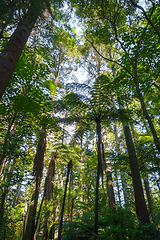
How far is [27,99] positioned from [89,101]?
75.7 inches

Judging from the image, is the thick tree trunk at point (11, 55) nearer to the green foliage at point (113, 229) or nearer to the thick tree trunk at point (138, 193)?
the green foliage at point (113, 229)

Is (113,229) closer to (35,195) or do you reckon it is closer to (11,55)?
(35,195)

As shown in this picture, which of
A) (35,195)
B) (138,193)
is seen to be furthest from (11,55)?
(138,193)

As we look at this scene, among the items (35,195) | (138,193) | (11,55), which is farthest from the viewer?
(35,195)

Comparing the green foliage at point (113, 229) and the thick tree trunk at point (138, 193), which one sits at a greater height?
the thick tree trunk at point (138, 193)

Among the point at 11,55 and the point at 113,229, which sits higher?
the point at 11,55

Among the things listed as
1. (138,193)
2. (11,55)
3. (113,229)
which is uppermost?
(11,55)

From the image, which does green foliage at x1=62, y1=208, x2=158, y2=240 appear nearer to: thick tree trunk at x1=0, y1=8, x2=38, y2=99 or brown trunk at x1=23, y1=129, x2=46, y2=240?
brown trunk at x1=23, y1=129, x2=46, y2=240

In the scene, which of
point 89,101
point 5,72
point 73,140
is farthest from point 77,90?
point 5,72

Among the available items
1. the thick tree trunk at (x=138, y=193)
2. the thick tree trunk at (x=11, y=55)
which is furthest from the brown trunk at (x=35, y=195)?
the thick tree trunk at (x=138, y=193)

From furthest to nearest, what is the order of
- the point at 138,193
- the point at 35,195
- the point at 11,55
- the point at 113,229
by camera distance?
the point at 35,195 < the point at 138,193 < the point at 11,55 < the point at 113,229

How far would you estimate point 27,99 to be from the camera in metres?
4.24

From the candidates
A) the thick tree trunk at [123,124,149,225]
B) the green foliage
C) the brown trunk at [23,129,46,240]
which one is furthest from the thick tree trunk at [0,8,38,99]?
the thick tree trunk at [123,124,149,225]

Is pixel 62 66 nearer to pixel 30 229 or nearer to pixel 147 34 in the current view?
pixel 147 34
